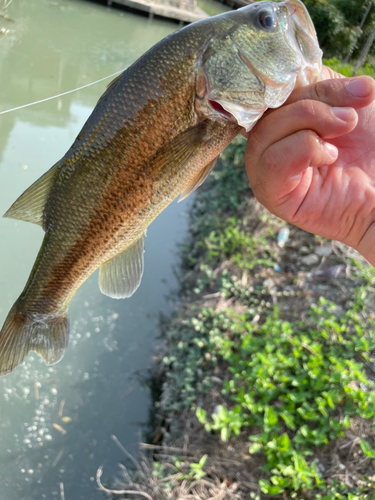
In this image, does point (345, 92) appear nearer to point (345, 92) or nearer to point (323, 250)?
point (345, 92)

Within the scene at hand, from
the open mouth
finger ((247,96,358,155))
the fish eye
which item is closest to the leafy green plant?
finger ((247,96,358,155))

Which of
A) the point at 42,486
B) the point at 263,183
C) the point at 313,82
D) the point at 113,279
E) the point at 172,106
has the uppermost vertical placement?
the point at 313,82

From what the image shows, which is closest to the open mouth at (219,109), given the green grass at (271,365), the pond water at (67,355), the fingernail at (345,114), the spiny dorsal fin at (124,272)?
the fingernail at (345,114)

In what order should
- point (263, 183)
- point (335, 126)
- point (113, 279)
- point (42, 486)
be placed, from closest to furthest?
point (335, 126) < point (263, 183) < point (113, 279) < point (42, 486)

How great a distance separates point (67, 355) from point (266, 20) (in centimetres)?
381

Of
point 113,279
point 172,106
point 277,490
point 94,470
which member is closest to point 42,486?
point 94,470

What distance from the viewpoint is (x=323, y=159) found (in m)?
1.50

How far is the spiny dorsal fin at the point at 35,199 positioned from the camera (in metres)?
1.61

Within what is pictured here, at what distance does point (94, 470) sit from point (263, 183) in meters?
3.20

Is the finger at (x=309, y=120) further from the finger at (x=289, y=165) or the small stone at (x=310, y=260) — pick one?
the small stone at (x=310, y=260)

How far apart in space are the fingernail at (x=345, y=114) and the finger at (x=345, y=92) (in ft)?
0.13

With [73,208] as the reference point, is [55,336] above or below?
below

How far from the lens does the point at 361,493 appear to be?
243 centimetres

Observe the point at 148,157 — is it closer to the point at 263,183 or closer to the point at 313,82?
the point at 263,183
